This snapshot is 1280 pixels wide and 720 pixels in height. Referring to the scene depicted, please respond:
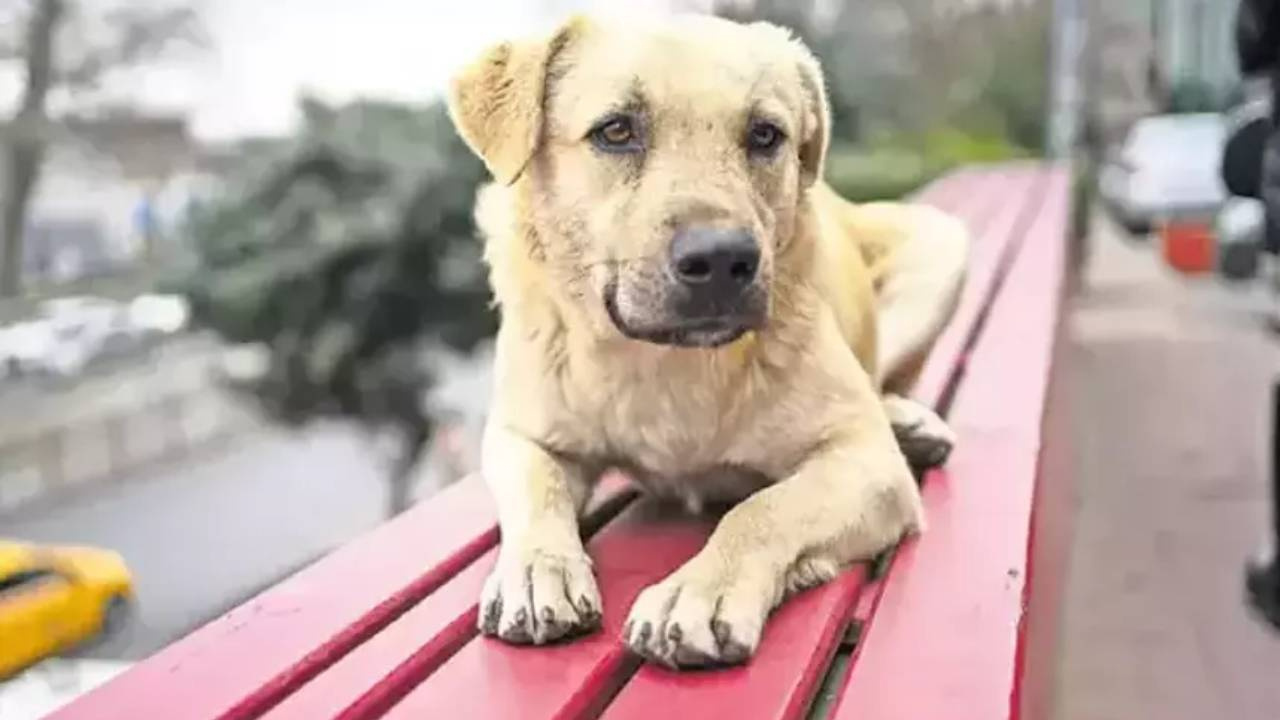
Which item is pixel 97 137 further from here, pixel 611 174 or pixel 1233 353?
pixel 1233 353

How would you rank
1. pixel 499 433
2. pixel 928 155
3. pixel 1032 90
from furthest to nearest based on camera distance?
pixel 1032 90 → pixel 928 155 → pixel 499 433

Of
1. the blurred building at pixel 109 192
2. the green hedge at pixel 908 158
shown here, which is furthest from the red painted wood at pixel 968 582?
the blurred building at pixel 109 192

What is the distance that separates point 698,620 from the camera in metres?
1.12

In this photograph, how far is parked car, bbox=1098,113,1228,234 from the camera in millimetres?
6914

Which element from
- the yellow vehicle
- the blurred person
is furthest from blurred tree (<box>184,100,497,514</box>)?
the blurred person

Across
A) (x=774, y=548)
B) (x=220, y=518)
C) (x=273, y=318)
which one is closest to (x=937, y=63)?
(x=273, y=318)

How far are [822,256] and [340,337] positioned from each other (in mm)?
1620

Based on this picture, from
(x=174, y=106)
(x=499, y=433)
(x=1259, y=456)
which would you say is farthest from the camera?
(x=1259, y=456)

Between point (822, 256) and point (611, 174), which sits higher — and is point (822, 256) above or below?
below

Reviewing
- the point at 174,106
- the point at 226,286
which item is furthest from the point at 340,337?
the point at 174,106

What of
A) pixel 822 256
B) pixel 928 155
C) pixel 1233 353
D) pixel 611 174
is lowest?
pixel 1233 353

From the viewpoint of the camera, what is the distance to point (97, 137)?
2.30 meters

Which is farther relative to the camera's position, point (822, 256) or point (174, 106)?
point (174, 106)

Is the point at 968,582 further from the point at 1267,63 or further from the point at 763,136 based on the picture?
the point at 1267,63
